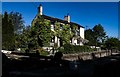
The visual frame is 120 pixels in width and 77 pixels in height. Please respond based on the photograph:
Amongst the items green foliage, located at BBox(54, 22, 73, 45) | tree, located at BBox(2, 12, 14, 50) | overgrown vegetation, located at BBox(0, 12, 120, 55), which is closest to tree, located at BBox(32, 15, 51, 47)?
overgrown vegetation, located at BBox(0, 12, 120, 55)

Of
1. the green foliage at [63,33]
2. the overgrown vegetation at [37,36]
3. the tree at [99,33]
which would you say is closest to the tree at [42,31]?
the overgrown vegetation at [37,36]

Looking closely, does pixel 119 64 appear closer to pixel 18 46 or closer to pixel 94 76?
pixel 94 76

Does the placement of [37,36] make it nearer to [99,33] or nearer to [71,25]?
[71,25]

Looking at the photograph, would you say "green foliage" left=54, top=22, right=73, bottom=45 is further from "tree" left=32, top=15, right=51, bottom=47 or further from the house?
"tree" left=32, top=15, right=51, bottom=47

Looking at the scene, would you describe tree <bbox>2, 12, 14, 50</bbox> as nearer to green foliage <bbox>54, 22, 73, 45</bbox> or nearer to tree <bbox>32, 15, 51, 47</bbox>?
tree <bbox>32, 15, 51, 47</bbox>

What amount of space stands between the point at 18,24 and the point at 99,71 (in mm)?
87570

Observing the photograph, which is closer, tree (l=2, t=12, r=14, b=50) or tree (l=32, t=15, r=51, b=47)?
tree (l=2, t=12, r=14, b=50)

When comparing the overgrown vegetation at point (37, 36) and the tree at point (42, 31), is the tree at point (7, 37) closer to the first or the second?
the overgrown vegetation at point (37, 36)

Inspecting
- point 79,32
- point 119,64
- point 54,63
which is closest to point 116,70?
point 119,64

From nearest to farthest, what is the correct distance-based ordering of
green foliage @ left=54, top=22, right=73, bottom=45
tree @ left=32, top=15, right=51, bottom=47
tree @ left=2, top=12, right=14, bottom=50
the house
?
tree @ left=2, top=12, right=14, bottom=50 → tree @ left=32, top=15, right=51, bottom=47 → green foliage @ left=54, top=22, right=73, bottom=45 → the house

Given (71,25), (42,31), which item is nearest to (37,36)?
(42,31)

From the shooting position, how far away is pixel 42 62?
67.2ft

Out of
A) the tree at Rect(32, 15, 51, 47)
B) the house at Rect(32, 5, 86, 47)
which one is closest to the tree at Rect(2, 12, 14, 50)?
the tree at Rect(32, 15, 51, 47)

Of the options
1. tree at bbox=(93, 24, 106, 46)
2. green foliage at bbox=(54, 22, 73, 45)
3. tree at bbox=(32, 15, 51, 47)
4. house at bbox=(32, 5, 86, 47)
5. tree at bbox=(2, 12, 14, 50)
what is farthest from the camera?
tree at bbox=(93, 24, 106, 46)
